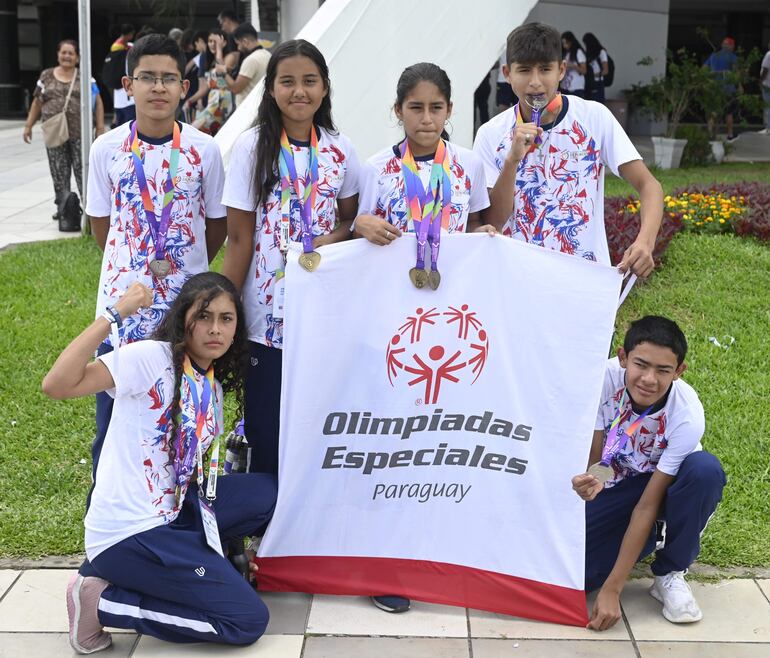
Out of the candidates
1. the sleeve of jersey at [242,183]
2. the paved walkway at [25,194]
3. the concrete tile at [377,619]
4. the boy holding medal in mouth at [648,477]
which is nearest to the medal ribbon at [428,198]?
the sleeve of jersey at [242,183]

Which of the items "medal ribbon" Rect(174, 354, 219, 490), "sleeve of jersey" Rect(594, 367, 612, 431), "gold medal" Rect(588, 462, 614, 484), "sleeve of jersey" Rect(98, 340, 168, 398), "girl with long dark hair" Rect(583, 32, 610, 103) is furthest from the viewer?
"girl with long dark hair" Rect(583, 32, 610, 103)

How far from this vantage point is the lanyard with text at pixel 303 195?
363cm

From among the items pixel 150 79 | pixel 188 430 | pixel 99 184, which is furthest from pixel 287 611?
pixel 150 79

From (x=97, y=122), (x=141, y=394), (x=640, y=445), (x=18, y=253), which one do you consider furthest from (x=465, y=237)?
(x=97, y=122)

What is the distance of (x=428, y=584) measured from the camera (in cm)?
367

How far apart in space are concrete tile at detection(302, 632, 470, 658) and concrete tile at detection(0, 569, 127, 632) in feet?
2.12

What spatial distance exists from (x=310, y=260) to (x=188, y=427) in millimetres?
696

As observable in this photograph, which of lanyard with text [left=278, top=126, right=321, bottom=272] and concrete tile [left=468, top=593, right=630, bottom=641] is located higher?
lanyard with text [left=278, top=126, right=321, bottom=272]

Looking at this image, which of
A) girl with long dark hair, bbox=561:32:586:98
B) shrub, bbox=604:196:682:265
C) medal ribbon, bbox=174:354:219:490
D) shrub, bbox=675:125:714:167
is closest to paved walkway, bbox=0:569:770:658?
medal ribbon, bbox=174:354:219:490

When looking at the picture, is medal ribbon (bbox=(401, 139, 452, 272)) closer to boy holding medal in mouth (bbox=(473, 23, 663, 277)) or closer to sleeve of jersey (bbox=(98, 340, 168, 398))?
boy holding medal in mouth (bbox=(473, 23, 663, 277))

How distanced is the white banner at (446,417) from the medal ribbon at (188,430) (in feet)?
1.05

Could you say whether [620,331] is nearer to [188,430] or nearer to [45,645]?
[188,430]

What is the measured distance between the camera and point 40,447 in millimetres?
5082

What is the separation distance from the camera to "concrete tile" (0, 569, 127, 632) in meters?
3.55
